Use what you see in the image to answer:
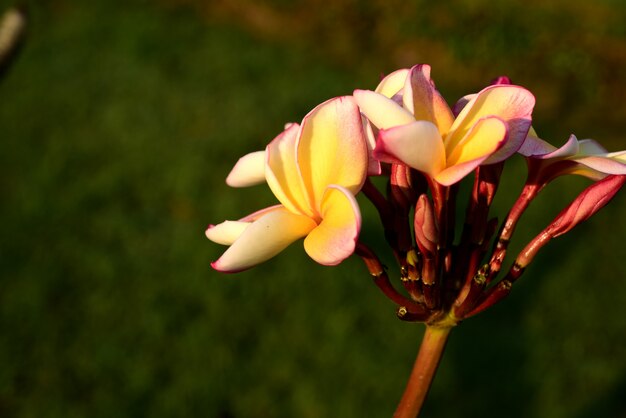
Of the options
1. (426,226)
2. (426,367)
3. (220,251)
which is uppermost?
(426,226)

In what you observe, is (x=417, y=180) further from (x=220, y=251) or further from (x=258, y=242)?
(x=220, y=251)

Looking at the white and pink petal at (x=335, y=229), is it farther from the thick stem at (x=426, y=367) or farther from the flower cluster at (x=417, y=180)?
the thick stem at (x=426, y=367)

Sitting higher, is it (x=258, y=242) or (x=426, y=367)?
(x=258, y=242)

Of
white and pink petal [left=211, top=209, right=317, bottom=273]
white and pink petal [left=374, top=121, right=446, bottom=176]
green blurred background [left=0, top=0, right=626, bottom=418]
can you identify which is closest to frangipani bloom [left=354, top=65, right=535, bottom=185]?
white and pink petal [left=374, top=121, right=446, bottom=176]

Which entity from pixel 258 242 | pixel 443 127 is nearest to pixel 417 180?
pixel 443 127

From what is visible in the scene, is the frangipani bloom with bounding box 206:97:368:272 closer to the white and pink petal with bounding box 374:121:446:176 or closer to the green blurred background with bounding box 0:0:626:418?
the white and pink petal with bounding box 374:121:446:176

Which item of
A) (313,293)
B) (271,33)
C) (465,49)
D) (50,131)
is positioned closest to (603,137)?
(465,49)

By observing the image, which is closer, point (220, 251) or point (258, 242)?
point (258, 242)
